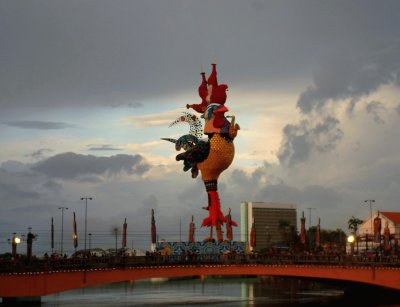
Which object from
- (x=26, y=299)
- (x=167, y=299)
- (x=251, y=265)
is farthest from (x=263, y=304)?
(x=26, y=299)

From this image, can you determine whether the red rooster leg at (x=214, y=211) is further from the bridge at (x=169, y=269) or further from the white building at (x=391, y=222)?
the white building at (x=391, y=222)

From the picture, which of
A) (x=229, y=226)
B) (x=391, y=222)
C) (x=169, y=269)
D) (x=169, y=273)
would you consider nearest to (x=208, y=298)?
(x=229, y=226)

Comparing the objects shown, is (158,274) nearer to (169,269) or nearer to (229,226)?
(169,269)

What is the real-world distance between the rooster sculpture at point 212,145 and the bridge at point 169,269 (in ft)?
57.5

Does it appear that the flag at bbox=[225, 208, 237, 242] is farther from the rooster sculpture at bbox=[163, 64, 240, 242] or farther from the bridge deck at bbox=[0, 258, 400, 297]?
the bridge deck at bbox=[0, 258, 400, 297]

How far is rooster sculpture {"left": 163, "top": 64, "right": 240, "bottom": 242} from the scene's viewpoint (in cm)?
11481

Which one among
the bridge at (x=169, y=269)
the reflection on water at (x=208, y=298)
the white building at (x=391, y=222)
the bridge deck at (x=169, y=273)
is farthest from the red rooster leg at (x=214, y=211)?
the white building at (x=391, y=222)

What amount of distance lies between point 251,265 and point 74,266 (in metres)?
22.4

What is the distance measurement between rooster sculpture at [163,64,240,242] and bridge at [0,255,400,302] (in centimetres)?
1752

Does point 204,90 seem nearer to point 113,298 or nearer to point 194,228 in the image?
point 194,228

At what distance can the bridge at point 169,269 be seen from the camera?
82.6 metres

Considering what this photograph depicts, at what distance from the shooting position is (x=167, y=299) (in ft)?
357

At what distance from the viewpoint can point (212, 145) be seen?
378ft

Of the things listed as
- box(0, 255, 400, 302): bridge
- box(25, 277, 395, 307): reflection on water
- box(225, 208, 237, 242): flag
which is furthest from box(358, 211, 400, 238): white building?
box(0, 255, 400, 302): bridge
